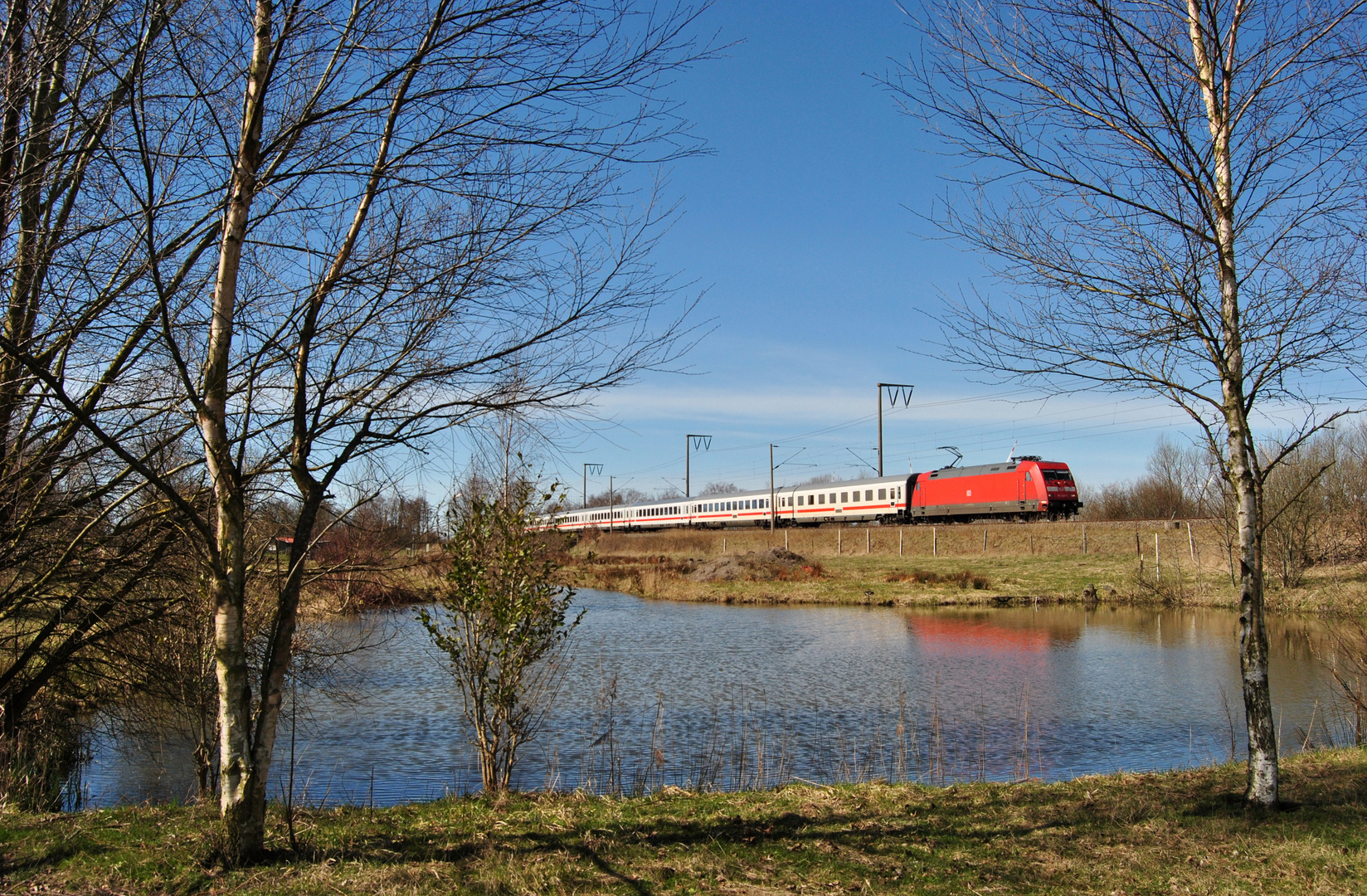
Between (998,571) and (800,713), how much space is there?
80.9 feet

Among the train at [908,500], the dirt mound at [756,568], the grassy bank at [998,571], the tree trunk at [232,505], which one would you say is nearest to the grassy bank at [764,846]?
the tree trunk at [232,505]

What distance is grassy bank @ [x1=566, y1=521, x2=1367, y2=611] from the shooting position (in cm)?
2853

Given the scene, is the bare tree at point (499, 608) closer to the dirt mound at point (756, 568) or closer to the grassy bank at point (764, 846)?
the grassy bank at point (764, 846)

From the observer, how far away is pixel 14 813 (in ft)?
19.0

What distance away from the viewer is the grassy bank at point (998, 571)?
28.5 metres

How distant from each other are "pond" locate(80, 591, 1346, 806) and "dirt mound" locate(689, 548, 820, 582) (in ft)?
43.8

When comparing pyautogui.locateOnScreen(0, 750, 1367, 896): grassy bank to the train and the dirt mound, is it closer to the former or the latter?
the train

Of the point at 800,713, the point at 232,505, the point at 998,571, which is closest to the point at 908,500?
the point at 998,571

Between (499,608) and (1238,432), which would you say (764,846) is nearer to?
(499,608)

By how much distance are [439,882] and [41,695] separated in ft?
19.9

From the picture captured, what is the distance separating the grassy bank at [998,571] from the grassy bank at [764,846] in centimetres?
2126

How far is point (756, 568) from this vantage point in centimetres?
3819

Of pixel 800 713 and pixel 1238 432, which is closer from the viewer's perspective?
pixel 1238 432

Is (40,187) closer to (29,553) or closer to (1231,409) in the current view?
(29,553)
